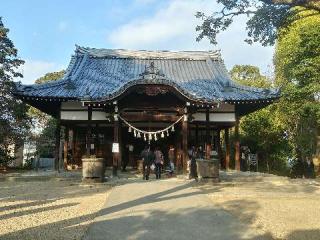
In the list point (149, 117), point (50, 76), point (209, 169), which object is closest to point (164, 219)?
point (209, 169)

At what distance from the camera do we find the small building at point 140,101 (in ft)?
67.7

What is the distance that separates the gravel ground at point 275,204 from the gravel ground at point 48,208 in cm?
382

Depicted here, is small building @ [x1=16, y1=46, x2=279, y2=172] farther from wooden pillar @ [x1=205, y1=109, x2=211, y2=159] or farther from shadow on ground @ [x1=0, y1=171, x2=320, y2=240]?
shadow on ground @ [x1=0, y1=171, x2=320, y2=240]

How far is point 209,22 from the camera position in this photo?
11539mm

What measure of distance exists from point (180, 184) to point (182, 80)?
37.5 ft

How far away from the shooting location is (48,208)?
11375 mm

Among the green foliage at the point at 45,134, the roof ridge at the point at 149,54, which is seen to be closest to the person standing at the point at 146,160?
the roof ridge at the point at 149,54

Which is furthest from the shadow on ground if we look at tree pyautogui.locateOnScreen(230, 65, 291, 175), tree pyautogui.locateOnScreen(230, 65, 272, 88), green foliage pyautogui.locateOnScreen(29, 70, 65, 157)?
tree pyautogui.locateOnScreen(230, 65, 272, 88)

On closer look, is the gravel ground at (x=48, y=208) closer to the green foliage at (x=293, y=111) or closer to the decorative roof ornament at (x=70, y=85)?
the decorative roof ornament at (x=70, y=85)

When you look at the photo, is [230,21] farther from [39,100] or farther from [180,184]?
[39,100]

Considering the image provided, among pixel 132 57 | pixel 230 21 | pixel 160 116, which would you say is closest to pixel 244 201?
pixel 230 21

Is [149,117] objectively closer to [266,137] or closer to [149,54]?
[149,54]

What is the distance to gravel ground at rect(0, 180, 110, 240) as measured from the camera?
863cm

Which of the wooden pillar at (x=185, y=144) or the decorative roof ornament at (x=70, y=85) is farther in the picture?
the decorative roof ornament at (x=70, y=85)
